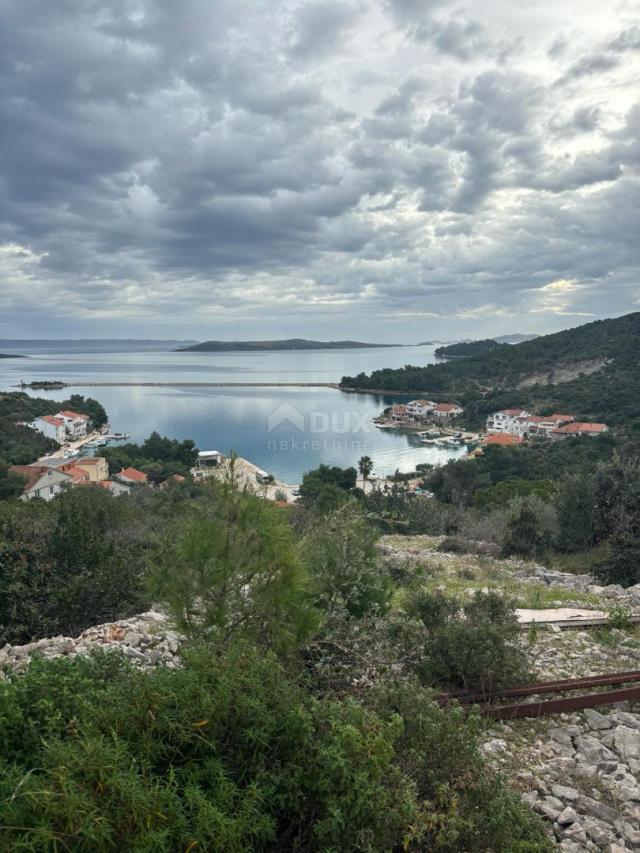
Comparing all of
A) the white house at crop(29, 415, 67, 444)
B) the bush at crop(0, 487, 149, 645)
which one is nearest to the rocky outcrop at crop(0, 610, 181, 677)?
the bush at crop(0, 487, 149, 645)

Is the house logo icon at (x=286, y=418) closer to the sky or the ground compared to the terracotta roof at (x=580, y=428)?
closer to the ground

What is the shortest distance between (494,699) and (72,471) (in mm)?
33164

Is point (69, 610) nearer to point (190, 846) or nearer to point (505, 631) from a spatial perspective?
point (505, 631)

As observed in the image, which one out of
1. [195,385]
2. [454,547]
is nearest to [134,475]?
[454,547]

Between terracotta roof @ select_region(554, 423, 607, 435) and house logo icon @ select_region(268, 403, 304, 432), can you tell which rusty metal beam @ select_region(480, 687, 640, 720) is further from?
house logo icon @ select_region(268, 403, 304, 432)

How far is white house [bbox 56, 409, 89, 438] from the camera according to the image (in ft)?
188

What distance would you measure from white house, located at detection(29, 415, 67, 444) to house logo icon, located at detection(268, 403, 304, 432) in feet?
66.4

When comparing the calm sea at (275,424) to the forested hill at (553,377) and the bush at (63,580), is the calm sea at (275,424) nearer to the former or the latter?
the forested hill at (553,377)

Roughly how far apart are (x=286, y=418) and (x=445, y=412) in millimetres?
19529

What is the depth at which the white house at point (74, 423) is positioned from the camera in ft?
188

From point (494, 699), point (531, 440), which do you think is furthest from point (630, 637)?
point (531, 440)

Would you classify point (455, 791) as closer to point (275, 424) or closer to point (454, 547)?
point (454, 547)

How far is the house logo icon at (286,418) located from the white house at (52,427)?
20228mm

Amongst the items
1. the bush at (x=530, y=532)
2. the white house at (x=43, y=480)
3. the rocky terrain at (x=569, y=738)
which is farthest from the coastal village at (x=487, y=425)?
the rocky terrain at (x=569, y=738)
